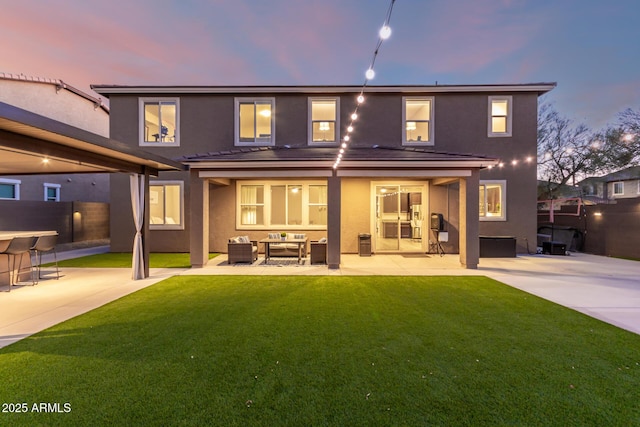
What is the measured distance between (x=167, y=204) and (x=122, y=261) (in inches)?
107

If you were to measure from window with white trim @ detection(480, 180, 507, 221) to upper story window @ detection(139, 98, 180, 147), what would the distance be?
12286mm

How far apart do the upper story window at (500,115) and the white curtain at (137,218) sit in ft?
39.9

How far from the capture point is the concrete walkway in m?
4.55

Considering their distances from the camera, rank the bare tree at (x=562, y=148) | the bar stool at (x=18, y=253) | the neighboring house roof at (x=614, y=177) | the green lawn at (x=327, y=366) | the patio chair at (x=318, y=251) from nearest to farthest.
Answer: the green lawn at (x=327, y=366), the bar stool at (x=18, y=253), the patio chair at (x=318, y=251), the bare tree at (x=562, y=148), the neighboring house roof at (x=614, y=177)

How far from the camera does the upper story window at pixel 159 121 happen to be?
10.8 m

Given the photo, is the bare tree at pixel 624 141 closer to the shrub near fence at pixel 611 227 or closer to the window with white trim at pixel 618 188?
the shrub near fence at pixel 611 227

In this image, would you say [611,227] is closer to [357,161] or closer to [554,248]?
[554,248]

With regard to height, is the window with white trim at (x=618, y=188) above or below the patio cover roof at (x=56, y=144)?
above

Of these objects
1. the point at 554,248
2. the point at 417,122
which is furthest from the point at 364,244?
the point at 554,248

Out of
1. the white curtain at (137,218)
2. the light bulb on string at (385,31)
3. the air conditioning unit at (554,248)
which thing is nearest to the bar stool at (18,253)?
the white curtain at (137,218)

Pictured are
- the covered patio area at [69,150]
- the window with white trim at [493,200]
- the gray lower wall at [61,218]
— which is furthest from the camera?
the gray lower wall at [61,218]

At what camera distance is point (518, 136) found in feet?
34.7

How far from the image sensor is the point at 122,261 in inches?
359

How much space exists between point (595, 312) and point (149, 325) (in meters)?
7.28
